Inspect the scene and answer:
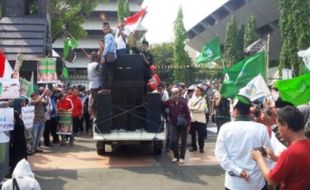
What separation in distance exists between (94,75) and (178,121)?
Answer: 8.94 feet

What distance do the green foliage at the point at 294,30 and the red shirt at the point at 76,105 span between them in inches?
676

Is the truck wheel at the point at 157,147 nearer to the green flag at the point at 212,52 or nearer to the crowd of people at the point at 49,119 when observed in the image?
the crowd of people at the point at 49,119

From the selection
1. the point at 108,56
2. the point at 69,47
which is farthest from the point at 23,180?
the point at 69,47

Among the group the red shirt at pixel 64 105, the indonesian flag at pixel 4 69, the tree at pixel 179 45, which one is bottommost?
the red shirt at pixel 64 105

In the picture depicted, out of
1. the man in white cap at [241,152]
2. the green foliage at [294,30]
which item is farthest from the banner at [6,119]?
the green foliage at [294,30]

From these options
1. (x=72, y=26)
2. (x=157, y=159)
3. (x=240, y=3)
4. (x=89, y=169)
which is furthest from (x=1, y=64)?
(x=240, y=3)

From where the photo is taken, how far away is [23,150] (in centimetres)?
1088

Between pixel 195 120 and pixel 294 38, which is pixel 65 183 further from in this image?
pixel 294 38

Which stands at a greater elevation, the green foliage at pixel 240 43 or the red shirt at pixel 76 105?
the green foliage at pixel 240 43

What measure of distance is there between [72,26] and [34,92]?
19.9m

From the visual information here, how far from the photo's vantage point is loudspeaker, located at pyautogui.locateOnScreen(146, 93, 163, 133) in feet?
42.0

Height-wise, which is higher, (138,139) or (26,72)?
(26,72)

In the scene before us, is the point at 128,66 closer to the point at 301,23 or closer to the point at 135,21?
the point at 135,21

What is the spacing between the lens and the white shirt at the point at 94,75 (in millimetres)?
13586
